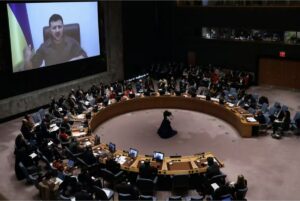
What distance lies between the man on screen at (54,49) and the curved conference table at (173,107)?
449cm

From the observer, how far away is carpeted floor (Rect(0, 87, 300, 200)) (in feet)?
37.6

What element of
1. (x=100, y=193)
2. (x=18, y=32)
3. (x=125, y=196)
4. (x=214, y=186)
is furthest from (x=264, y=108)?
(x=18, y=32)

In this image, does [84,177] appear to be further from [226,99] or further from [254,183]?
[226,99]

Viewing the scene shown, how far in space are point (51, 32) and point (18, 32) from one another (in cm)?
206

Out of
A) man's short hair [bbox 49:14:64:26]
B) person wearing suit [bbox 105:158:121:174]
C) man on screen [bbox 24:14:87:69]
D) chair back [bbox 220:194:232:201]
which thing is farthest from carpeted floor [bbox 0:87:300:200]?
man's short hair [bbox 49:14:64:26]

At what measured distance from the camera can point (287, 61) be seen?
22359 mm

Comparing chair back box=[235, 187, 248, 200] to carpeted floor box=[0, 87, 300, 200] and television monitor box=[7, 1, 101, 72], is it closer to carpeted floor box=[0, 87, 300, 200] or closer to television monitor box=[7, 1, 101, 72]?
carpeted floor box=[0, 87, 300, 200]

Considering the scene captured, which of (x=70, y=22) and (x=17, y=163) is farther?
(x=70, y=22)

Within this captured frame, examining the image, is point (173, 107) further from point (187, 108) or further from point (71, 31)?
point (71, 31)

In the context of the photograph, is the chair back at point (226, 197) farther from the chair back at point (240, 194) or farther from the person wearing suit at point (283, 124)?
the person wearing suit at point (283, 124)

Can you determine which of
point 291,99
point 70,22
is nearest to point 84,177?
point 70,22

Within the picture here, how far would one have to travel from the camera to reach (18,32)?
17.5 m

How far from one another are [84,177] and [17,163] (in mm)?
2953

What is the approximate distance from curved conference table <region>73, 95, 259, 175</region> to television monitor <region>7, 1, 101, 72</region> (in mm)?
4639
